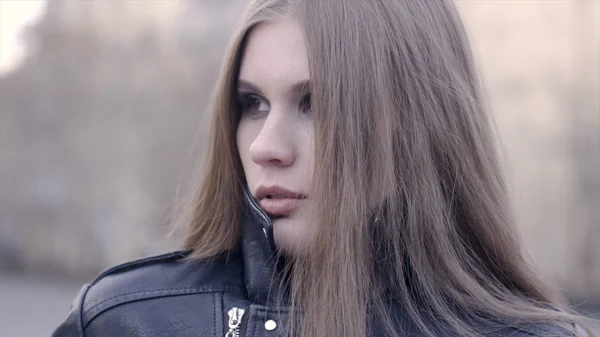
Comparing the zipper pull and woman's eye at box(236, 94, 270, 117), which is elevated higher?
woman's eye at box(236, 94, 270, 117)

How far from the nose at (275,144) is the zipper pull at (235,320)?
32 cm

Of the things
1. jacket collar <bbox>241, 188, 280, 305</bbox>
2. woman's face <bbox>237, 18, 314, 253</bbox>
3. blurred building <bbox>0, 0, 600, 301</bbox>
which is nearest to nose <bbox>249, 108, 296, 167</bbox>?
woman's face <bbox>237, 18, 314, 253</bbox>

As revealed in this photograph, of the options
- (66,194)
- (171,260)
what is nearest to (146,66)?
(66,194)

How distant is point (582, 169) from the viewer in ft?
23.1

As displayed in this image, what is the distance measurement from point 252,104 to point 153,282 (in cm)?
47

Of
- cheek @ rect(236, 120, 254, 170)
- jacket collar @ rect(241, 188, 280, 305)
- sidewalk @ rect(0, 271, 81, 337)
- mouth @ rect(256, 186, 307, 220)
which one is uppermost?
cheek @ rect(236, 120, 254, 170)

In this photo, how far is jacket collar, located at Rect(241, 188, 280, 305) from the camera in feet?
5.42

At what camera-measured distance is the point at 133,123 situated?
9945mm

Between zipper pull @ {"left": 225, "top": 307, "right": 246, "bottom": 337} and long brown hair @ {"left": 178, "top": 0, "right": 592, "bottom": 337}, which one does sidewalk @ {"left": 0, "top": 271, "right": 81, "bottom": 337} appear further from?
long brown hair @ {"left": 178, "top": 0, "right": 592, "bottom": 337}

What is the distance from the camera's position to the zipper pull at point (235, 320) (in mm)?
1622

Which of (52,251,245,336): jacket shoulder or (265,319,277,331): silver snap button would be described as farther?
(52,251,245,336): jacket shoulder

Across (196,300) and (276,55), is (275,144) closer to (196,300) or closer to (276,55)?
(276,55)

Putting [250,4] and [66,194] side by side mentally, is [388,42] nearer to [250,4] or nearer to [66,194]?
[250,4]

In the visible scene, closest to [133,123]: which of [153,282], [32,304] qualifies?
[32,304]
